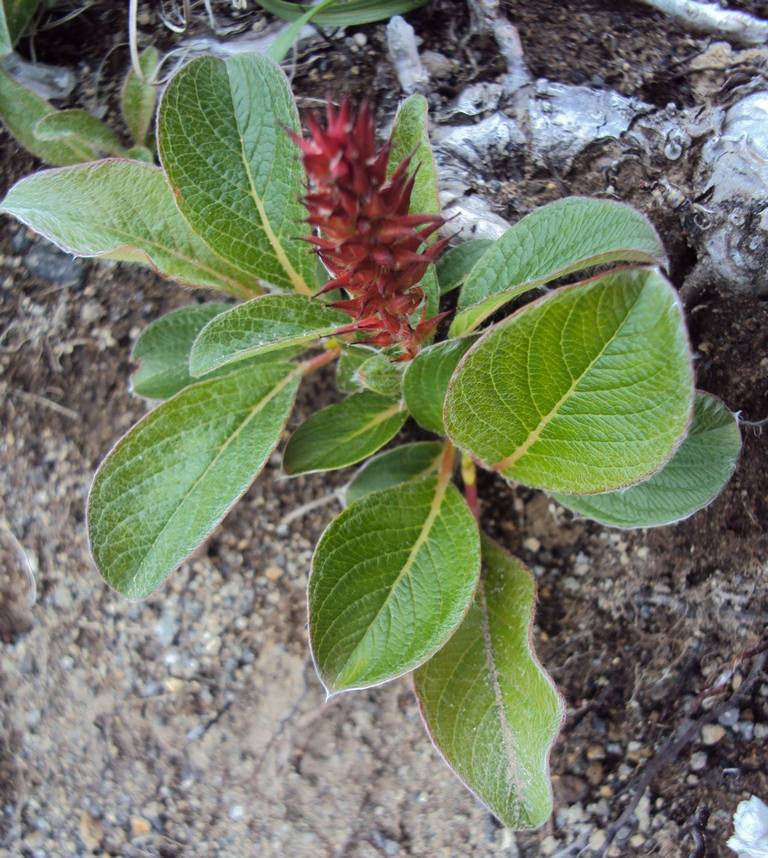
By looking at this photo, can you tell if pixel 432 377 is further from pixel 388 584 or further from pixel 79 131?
pixel 79 131

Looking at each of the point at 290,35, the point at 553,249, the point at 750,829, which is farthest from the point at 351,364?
the point at 750,829

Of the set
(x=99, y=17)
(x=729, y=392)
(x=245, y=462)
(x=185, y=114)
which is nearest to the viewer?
(x=185, y=114)

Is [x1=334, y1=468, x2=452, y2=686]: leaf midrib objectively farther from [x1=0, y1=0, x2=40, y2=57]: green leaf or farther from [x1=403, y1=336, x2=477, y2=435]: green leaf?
[x1=0, y1=0, x2=40, y2=57]: green leaf

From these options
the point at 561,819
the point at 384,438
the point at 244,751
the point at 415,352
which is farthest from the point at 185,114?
the point at 561,819

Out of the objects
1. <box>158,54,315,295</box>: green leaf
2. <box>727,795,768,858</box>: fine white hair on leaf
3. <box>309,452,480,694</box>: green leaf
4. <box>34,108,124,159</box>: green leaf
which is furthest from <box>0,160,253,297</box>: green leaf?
<box>727,795,768,858</box>: fine white hair on leaf

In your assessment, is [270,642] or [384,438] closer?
[384,438]

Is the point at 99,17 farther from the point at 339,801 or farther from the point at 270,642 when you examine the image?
the point at 339,801
